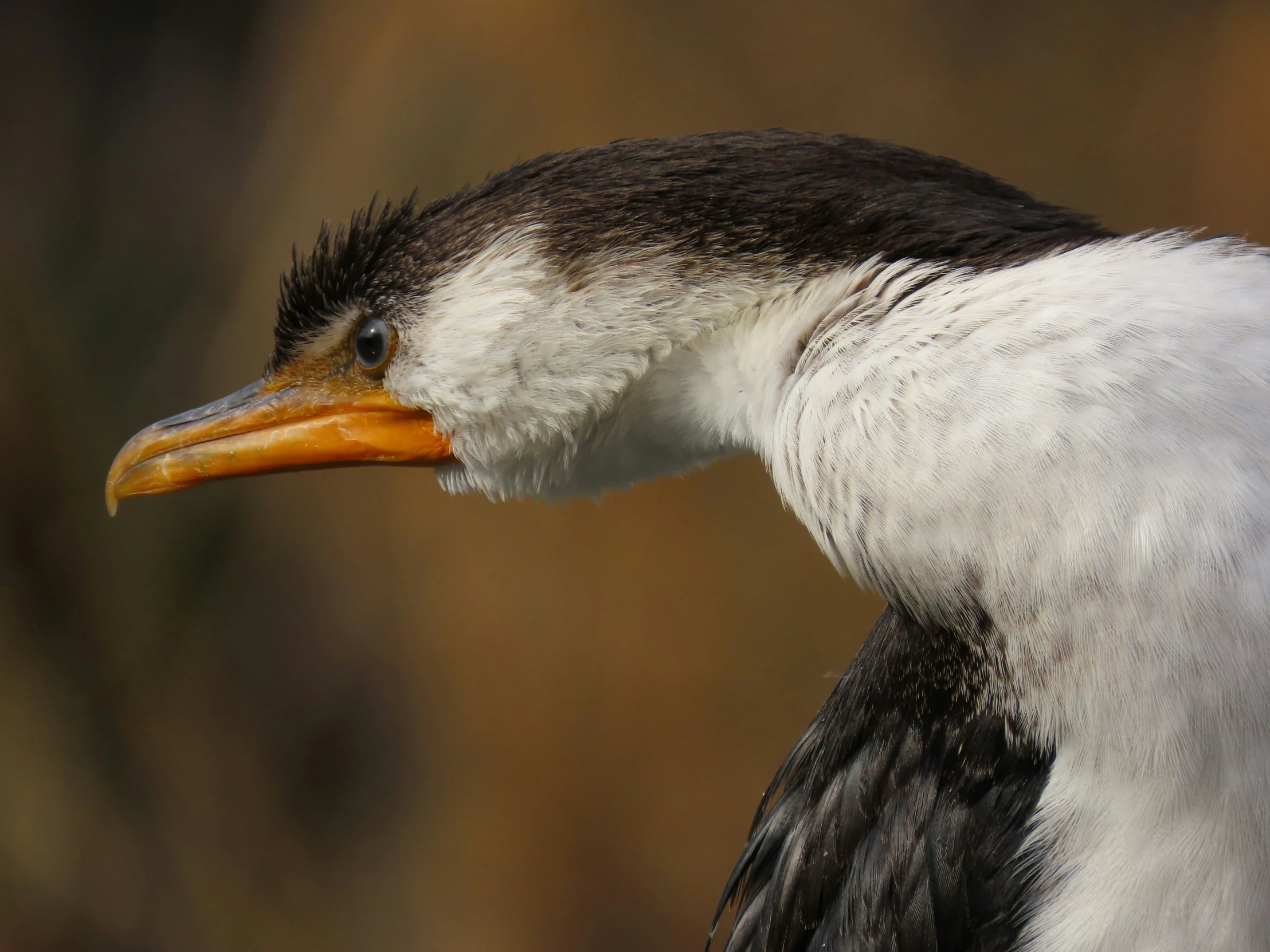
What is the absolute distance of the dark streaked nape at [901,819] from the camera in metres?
0.73

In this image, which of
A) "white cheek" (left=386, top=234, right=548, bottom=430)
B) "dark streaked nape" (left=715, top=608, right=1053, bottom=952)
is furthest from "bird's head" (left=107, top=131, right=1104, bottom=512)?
"dark streaked nape" (left=715, top=608, right=1053, bottom=952)

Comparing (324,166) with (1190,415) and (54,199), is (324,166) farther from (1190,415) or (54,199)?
(1190,415)

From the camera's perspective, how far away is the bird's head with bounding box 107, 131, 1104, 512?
0.72 metres

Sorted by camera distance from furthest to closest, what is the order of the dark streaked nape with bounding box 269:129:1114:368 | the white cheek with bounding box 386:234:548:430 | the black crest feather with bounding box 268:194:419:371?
the black crest feather with bounding box 268:194:419:371 → the white cheek with bounding box 386:234:548:430 → the dark streaked nape with bounding box 269:129:1114:368

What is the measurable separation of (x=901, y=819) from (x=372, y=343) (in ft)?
2.06

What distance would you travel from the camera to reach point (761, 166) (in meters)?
0.76

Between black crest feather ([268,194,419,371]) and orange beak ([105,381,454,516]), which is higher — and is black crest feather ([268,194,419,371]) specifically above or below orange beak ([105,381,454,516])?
above

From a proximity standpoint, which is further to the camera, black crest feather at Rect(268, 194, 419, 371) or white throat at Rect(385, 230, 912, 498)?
black crest feather at Rect(268, 194, 419, 371)

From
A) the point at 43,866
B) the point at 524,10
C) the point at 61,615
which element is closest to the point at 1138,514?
the point at 524,10

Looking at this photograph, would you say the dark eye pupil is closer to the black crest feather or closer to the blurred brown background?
the black crest feather

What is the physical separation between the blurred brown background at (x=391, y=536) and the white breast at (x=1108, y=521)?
1549mm

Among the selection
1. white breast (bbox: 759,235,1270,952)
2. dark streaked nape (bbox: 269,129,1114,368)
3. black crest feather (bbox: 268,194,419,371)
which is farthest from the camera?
black crest feather (bbox: 268,194,419,371)

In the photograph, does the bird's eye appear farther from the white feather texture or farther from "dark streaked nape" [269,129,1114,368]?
the white feather texture

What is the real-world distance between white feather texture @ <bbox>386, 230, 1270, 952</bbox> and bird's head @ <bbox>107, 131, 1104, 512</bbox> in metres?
0.03
